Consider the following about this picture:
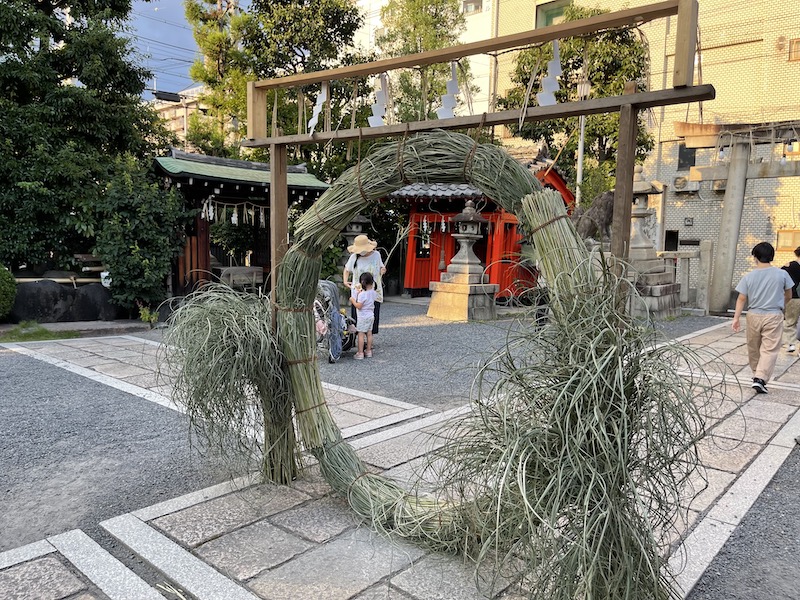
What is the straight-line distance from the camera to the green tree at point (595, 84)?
1180 centimetres

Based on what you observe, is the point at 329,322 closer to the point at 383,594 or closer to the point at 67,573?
the point at 67,573

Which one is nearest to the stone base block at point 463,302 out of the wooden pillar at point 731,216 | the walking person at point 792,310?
the walking person at point 792,310

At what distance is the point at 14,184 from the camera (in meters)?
8.57

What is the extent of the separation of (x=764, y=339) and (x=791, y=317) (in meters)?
3.97

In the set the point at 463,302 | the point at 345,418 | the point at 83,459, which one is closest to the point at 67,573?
the point at 83,459

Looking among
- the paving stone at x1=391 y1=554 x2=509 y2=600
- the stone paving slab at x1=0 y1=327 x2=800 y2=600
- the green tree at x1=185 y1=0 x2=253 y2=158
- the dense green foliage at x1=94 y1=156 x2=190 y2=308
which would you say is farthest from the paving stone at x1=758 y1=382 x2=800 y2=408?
the green tree at x1=185 y1=0 x2=253 y2=158

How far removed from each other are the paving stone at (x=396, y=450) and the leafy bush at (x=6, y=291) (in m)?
6.76

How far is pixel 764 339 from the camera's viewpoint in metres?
5.12

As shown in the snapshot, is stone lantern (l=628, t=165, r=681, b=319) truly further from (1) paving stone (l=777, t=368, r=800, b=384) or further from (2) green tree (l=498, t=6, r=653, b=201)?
(1) paving stone (l=777, t=368, r=800, b=384)

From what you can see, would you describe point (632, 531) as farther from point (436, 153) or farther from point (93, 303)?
point (93, 303)

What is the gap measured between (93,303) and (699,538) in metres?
8.76

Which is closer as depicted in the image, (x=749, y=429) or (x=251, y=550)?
(x=251, y=550)

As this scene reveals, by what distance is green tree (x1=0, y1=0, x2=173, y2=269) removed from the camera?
8.63 meters

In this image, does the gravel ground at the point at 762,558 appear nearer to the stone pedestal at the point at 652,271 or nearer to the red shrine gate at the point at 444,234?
the stone pedestal at the point at 652,271
